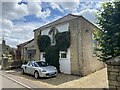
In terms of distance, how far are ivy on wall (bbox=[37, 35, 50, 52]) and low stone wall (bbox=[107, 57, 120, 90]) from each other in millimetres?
15905

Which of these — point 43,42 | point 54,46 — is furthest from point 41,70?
point 43,42

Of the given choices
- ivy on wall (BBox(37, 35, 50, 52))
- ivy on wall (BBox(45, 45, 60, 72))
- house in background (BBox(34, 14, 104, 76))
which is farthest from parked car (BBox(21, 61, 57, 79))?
ivy on wall (BBox(37, 35, 50, 52))

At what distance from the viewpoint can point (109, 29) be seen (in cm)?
1055

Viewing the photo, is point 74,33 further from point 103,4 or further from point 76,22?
point 103,4

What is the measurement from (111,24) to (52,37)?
40.8 feet

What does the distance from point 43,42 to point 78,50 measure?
634 centimetres

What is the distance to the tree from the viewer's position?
33.0 ft

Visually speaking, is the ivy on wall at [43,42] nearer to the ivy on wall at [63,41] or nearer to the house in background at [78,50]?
the ivy on wall at [63,41]

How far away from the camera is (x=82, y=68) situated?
17391 mm

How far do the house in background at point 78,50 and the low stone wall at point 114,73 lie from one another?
10.5 meters

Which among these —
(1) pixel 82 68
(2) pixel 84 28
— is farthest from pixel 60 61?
(2) pixel 84 28

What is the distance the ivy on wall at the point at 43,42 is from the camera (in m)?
22.3

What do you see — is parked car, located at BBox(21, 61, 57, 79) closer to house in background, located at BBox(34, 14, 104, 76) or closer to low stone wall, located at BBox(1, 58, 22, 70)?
house in background, located at BBox(34, 14, 104, 76)

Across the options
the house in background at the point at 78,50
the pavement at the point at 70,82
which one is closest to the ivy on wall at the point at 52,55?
the house in background at the point at 78,50
